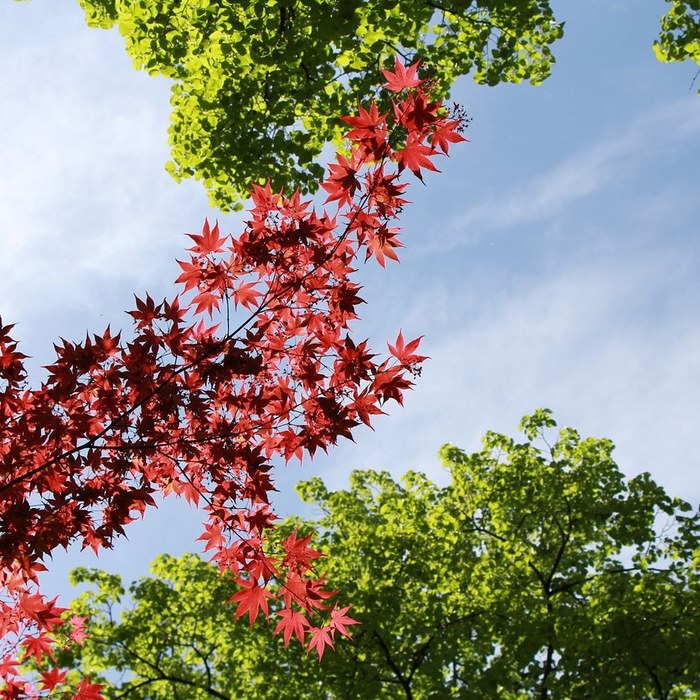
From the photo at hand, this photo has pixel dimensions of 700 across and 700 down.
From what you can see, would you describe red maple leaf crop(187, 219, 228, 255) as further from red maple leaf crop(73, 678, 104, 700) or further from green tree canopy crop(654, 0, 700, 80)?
green tree canopy crop(654, 0, 700, 80)

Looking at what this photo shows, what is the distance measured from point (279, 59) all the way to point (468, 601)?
9.49 m

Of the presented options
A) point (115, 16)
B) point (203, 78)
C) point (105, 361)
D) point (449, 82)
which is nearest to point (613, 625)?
point (449, 82)

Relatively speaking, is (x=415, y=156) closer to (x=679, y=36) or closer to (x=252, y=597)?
(x=252, y=597)

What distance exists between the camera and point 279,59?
709 centimetres

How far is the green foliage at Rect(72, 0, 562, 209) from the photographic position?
712 cm

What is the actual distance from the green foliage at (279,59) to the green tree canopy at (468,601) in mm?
7214

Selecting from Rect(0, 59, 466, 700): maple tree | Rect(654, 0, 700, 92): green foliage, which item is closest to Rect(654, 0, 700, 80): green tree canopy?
Rect(654, 0, 700, 92): green foliage

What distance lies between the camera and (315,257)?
4.25 meters

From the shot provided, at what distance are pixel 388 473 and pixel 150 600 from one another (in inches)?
231

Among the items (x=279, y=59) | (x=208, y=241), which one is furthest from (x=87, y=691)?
(x=279, y=59)

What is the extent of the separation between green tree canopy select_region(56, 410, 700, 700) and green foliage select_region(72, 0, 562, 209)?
284 inches

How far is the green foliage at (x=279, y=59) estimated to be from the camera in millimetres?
7125

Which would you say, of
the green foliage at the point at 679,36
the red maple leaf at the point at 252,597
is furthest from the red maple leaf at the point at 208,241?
the green foliage at the point at 679,36

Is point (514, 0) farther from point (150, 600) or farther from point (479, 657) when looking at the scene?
point (150, 600)
